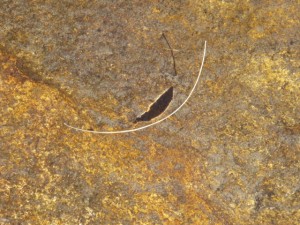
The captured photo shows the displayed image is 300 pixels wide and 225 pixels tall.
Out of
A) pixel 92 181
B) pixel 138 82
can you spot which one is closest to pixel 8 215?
pixel 92 181

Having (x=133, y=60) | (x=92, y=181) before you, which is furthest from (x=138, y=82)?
(x=92, y=181)

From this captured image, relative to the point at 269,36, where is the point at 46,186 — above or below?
below

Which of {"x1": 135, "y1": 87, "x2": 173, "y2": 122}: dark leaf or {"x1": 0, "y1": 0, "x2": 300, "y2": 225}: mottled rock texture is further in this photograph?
{"x1": 135, "y1": 87, "x2": 173, "y2": 122}: dark leaf

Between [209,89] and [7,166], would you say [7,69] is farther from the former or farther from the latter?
[209,89]

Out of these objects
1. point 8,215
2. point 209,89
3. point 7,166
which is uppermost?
point 209,89

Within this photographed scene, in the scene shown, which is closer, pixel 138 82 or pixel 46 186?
pixel 46 186

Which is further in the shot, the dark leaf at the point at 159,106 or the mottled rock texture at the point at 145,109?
the dark leaf at the point at 159,106
